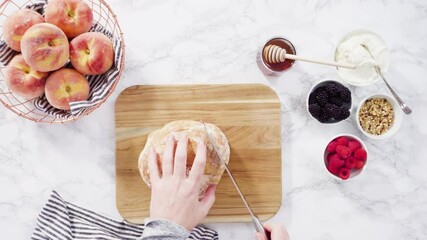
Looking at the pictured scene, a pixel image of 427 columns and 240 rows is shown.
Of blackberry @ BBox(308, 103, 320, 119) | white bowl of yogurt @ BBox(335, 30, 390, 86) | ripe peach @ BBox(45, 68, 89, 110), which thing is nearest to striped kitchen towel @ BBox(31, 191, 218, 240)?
ripe peach @ BBox(45, 68, 89, 110)

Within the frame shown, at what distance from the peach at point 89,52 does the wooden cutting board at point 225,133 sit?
150 mm

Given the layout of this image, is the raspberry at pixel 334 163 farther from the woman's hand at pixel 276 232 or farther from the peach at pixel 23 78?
the peach at pixel 23 78

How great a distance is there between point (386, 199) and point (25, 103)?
3.10 ft

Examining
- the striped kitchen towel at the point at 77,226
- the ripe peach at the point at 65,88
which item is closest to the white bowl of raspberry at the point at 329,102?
the striped kitchen towel at the point at 77,226

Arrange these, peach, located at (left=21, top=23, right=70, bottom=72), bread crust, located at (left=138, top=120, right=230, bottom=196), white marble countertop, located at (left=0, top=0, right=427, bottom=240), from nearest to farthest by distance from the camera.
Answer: peach, located at (left=21, top=23, right=70, bottom=72)
bread crust, located at (left=138, top=120, right=230, bottom=196)
white marble countertop, located at (left=0, top=0, right=427, bottom=240)

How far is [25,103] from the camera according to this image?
1.20 metres

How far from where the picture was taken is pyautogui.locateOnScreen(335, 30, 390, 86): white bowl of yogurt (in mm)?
1173

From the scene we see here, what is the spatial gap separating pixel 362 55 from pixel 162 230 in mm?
612

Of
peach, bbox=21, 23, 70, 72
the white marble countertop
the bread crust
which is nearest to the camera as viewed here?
peach, bbox=21, 23, 70, 72

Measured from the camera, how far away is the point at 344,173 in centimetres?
121

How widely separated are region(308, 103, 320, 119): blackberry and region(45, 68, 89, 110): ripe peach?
0.52 m

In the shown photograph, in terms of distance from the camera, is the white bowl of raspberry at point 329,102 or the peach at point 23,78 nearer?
the peach at point 23,78

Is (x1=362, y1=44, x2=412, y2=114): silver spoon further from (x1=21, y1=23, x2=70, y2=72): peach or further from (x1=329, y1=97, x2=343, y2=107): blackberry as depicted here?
(x1=21, y1=23, x2=70, y2=72): peach

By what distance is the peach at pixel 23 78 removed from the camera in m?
1.05
